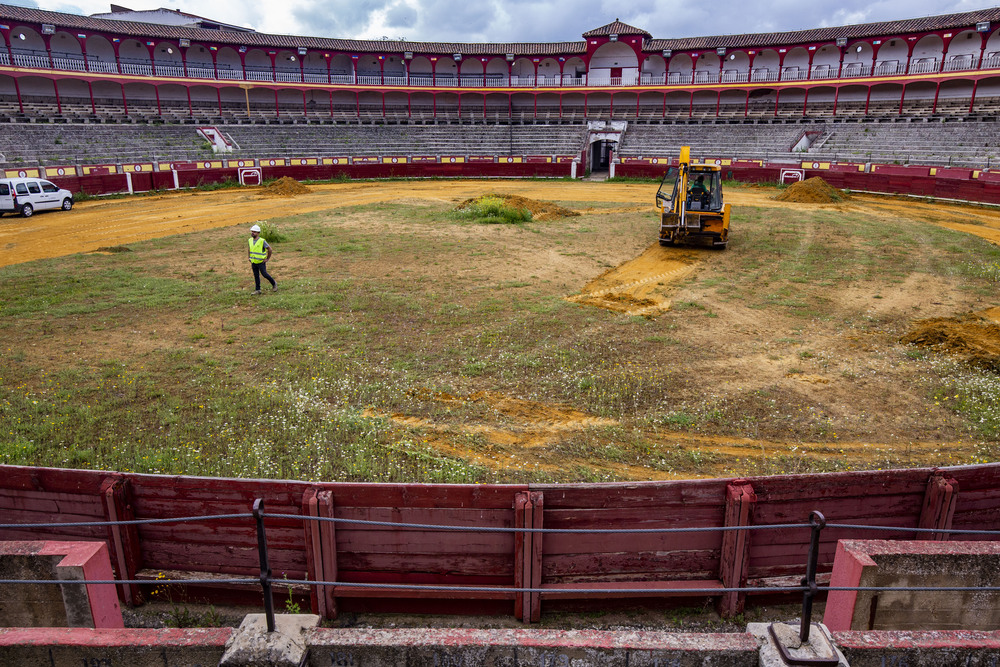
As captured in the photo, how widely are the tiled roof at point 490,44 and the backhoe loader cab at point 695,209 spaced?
38077 millimetres

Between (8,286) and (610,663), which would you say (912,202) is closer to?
(610,663)

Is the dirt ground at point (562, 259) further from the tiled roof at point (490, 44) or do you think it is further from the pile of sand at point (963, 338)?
the tiled roof at point (490, 44)

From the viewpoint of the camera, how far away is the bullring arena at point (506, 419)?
4691 millimetres

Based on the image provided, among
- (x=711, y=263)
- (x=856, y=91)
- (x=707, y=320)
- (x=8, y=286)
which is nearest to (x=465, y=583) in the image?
(x=707, y=320)

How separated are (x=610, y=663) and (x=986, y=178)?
3601 centimetres

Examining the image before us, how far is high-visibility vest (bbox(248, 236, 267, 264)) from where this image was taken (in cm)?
1385

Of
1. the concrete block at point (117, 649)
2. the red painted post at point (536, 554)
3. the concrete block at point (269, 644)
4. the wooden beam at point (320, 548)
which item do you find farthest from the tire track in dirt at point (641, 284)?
the concrete block at point (117, 649)

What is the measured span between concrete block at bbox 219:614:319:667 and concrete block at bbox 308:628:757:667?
0.08m

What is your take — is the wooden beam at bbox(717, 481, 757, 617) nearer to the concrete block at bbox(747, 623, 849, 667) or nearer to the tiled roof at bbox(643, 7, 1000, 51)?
the concrete block at bbox(747, 623, 849, 667)

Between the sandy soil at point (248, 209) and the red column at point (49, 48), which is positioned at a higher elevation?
the red column at point (49, 48)

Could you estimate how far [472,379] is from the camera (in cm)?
983

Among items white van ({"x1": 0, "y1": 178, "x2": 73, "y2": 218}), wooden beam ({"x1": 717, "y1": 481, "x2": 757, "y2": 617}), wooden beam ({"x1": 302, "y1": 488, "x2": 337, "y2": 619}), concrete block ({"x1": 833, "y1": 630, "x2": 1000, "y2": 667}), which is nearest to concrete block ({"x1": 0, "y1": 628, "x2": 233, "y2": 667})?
wooden beam ({"x1": 302, "y1": 488, "x2": 337, "y2": 619})

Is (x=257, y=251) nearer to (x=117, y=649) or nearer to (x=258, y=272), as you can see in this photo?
(x=258, y=272)

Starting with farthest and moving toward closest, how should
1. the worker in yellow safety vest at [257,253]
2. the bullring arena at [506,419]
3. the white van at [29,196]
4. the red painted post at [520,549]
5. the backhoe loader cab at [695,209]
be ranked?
the white van at [29,196], the backhoe loader cab at [695,209], the worker in yellow safety vest at [257,253], the red painted post at [520,549], the bullring arena at [506,419]
